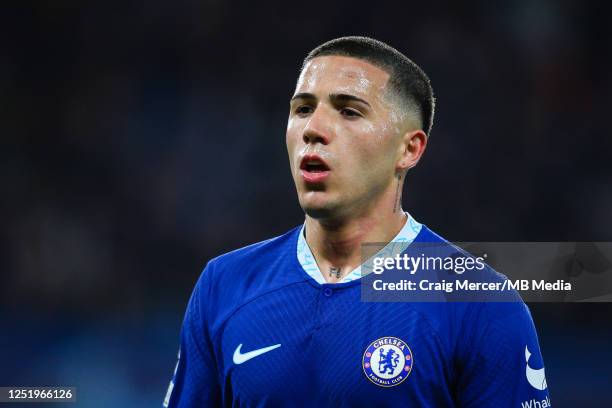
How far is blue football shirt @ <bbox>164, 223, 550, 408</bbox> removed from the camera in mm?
2588

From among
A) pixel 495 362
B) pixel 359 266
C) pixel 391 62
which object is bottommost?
pixel 495 362

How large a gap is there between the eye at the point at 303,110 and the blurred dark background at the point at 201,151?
14.9 ft

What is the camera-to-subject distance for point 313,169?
2754 mm

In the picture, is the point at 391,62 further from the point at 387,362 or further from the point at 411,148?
the point at 387,362

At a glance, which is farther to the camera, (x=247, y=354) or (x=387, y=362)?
(x=247, y=354)

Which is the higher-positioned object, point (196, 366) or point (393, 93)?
point (393, 93)

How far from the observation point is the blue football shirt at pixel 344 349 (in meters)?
2.59

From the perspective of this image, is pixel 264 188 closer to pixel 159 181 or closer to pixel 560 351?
pixel 159 181

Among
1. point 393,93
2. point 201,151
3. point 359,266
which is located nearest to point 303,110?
point 393,93

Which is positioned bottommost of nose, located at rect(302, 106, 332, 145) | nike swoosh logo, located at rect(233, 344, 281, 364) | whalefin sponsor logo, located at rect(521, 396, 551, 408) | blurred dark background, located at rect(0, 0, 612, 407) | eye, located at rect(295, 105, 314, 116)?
whalefin sponsor logo, located at rect(521, 396, 551, 408)

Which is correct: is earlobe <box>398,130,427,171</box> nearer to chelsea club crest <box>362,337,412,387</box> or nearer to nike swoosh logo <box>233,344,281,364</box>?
chelsea club crest <box>362,337,412,387</box>

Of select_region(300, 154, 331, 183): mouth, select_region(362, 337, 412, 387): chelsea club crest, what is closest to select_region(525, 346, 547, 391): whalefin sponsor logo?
select_region(362, 337, 412, 387): chelsea club crest

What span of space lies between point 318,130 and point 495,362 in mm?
967

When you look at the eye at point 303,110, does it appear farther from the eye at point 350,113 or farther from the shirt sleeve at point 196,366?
the shirt sleeve at point 196,366
